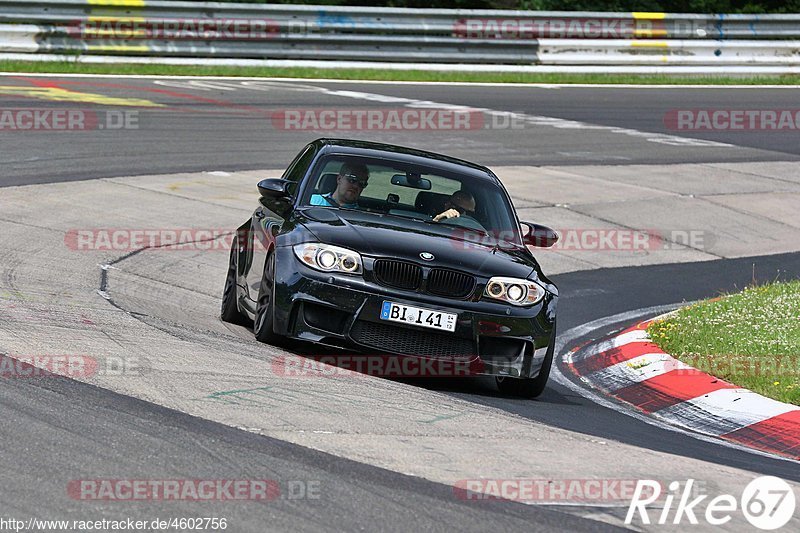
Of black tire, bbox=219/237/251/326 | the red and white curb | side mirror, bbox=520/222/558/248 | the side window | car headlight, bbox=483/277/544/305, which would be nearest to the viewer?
the red and white curb

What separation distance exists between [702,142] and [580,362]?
12855 mm

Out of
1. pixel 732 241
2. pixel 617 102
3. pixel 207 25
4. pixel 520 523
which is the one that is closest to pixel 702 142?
pixel 617 102

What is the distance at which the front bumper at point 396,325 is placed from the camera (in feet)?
24.6

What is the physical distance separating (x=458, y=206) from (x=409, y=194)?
1.11 ft

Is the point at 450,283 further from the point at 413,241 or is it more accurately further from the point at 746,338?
the point at 746,338

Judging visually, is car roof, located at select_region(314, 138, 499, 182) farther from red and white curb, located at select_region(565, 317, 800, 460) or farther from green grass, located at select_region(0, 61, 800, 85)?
green grass, located at select_region(0, 61, 800, 85)

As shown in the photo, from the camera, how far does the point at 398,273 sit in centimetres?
762

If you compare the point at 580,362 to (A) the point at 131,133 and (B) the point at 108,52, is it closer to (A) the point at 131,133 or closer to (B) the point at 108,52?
(A) the point at 131,133

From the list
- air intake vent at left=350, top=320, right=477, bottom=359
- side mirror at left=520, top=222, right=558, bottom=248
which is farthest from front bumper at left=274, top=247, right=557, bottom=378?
side mirror at left=520, top=222, right=558, bottom=248

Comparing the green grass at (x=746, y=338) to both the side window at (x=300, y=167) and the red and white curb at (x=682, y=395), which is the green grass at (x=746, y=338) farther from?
the side window at (x=300, y=167)

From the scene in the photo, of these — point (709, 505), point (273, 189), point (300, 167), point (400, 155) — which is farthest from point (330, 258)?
point (709, 505)

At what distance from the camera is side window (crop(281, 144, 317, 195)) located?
9.09m

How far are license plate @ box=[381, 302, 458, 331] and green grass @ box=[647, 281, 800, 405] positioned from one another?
2083 millimetres

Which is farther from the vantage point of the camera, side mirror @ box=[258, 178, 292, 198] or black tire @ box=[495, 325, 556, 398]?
side mirror @ box=[258, 178, 292, 198]
